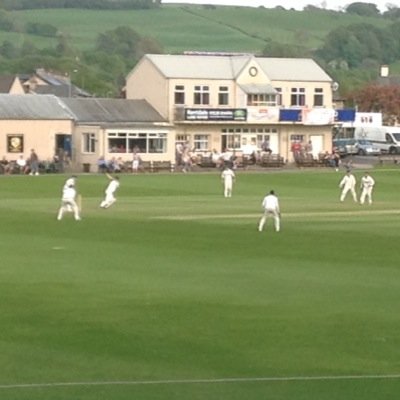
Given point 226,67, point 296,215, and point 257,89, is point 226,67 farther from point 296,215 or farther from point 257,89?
point 296,215

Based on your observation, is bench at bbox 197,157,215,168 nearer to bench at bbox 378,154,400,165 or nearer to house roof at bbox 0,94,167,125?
house roof at bbox 0,94,167,125

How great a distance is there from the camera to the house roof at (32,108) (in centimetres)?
8988

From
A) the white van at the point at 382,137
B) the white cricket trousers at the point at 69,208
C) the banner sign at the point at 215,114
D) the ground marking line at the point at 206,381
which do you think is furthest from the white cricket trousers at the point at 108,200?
the white van at the point at 382,137

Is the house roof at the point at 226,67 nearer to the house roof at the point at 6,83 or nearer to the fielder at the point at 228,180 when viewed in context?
the house roof at the point at 6,83

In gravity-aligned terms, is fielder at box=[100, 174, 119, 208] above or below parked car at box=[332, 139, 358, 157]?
below

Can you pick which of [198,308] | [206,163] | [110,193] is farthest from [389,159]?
[198,308]

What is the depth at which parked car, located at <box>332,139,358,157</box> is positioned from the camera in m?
106

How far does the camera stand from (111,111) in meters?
94.1

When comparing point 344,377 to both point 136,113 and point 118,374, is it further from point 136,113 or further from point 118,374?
point 136,113

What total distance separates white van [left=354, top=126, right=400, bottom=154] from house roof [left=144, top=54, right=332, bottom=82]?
932 cm

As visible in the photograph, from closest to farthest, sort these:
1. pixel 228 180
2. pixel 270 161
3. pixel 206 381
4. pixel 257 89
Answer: pixel 206 381 < pixel 228 180 < pixel 270 161 < pixel 257 89

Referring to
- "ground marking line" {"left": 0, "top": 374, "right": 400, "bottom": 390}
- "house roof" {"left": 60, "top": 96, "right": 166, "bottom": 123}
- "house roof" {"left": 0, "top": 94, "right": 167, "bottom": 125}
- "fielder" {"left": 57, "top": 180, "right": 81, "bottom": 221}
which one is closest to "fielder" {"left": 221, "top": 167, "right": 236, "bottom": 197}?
"fielder" {"left": 57, "top": 180, "right": 81, "bottom": 221}

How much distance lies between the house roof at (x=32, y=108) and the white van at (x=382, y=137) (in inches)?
1052

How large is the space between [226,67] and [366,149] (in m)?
14.4
